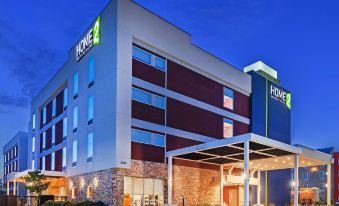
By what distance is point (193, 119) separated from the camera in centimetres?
3431

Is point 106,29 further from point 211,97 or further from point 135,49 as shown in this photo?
point 211,97

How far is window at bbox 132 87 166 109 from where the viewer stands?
2949cm

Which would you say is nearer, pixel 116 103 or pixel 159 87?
pixel 116 103

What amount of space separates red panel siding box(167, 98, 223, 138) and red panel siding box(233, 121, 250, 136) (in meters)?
2.62

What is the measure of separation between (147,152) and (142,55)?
753cm

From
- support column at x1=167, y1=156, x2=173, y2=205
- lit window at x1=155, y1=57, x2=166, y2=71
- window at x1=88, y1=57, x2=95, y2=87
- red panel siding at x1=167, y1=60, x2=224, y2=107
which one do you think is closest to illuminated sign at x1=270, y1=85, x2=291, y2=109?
red panel siding at x1=167, y1=60, x2=224, y2=107

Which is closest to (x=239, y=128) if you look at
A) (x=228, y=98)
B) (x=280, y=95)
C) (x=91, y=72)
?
(x=228, y=98)

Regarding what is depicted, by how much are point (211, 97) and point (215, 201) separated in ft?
31.3

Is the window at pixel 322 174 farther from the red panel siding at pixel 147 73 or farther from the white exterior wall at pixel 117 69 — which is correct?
the red panel siding at pixel 147 73

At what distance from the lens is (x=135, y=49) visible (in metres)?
29.9

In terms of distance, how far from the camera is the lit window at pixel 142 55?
2988 centimetres

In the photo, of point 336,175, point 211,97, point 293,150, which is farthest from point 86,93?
point 336,175

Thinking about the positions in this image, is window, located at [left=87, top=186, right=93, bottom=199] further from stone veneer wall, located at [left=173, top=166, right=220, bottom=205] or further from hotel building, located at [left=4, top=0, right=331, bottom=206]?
stone veneer wall, located at [left=173, top=166, right=220, bottom=205]

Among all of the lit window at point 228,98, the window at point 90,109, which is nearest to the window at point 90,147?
the window at point 90,109
